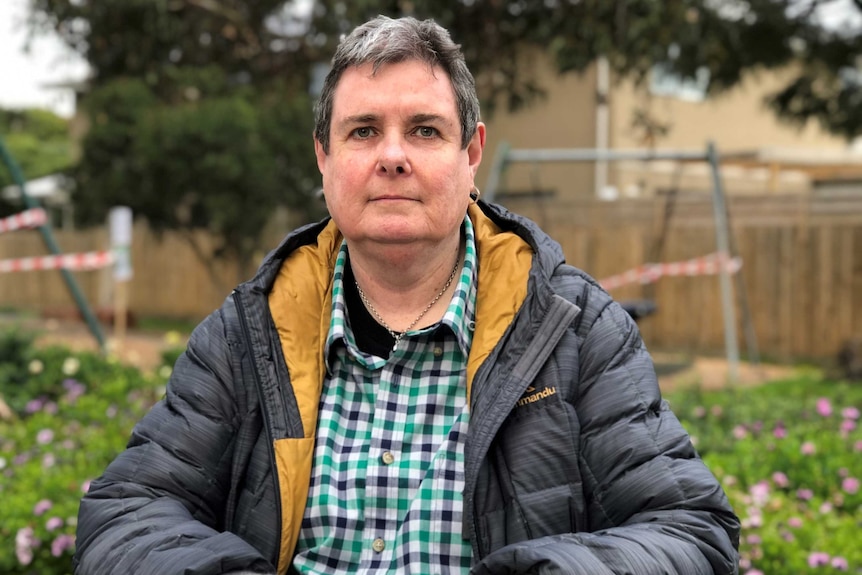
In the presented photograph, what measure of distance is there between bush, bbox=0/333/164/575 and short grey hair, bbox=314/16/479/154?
2.07 metres

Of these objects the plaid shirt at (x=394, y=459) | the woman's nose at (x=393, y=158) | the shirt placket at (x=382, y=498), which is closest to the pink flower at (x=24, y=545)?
the plaid shirt at (x=394, y=459)

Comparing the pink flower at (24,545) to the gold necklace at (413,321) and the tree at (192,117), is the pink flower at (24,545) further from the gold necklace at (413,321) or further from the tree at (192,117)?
the tree at (192,117)

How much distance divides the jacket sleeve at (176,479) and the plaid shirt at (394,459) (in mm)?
172

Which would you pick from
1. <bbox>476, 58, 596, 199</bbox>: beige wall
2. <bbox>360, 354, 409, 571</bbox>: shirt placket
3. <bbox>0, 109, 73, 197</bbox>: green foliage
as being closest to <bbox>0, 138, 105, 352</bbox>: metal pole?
<bbox>360, 354, 409, 571</bbox>: shirt placket

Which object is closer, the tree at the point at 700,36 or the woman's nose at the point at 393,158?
the woman's nose at the point at 393,158

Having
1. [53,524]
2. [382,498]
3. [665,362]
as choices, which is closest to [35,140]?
[665,362]

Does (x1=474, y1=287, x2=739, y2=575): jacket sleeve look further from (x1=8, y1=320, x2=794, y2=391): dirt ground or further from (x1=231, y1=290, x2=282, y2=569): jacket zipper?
(x1=8, y1=320, x2=794, y2=391): dirt ground

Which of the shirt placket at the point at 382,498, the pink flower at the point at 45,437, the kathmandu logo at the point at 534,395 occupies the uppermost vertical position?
the kathmandu logo at the point at 534,395

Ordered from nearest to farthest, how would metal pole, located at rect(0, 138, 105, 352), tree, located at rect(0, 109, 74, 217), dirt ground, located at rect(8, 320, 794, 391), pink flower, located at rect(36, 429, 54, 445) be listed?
pink flower, located at rect(36, 429, 54, 445)
metal pole, located at rect(0, 138, 105, 352)
dirt ground, located at rect(8, 320, 794, 391)
tree, located at rect(0, 109, 74, 217)

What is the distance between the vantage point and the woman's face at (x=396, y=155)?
5.97 feet

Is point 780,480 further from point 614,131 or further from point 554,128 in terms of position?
point 554,128

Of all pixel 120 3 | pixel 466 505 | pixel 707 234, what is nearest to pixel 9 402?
pixel 466 505

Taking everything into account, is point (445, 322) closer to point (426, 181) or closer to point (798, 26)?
point (426, 181)

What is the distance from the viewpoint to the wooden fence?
39.1 feet
